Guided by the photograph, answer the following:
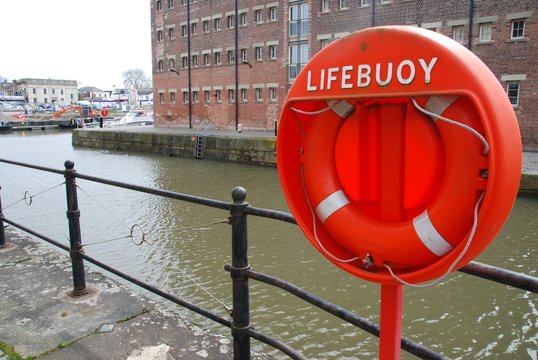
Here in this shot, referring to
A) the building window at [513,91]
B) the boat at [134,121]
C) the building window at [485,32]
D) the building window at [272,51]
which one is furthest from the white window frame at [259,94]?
the boat at [134,121]

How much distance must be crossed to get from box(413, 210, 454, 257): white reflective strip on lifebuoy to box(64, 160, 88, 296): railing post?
246cm

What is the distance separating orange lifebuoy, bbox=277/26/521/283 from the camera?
3.29 feet

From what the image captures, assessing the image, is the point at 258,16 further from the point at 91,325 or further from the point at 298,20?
the point at 91,325

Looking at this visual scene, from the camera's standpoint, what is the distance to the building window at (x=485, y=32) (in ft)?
54.7

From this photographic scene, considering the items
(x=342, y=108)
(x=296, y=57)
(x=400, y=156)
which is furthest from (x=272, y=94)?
(x=400, y=156)

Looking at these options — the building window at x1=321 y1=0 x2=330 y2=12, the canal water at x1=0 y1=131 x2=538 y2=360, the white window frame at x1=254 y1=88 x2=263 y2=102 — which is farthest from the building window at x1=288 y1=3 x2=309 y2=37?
the canal water at x1=0 y1=131 x2=538 y2=360

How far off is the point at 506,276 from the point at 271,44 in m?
23.4

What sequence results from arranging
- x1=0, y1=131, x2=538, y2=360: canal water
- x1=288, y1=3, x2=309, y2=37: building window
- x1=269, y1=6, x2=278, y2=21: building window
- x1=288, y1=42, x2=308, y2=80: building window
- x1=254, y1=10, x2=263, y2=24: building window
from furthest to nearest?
x1=254, y1=10, x2=263, y2=24: building window
x1=269, y1=6, x2=278, y2=21: building window
x1=288, y1=42, x2=308, y2=80: building window
x1=288, y1=3, x2=309, y2=37: building window
x1=0, y1=131, x2=538, y2=360: canal water

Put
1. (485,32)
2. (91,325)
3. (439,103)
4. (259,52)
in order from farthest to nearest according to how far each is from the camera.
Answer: (259,52) → (485,32) → (91,325) → (439,103)

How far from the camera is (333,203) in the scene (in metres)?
1.29

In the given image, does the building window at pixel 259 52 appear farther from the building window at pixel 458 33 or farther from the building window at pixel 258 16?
the building window at pixel 458 33

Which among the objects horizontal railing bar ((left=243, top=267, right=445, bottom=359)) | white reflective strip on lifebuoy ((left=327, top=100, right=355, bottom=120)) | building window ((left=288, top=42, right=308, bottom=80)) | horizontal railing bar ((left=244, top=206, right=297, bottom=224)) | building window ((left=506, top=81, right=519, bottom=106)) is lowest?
horizontal railing bar ((left=243, top=267, right=445, bottom=359))

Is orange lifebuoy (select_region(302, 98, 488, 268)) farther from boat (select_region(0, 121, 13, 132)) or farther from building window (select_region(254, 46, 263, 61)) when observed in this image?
boat (select_region(0, 121, 13, 132))

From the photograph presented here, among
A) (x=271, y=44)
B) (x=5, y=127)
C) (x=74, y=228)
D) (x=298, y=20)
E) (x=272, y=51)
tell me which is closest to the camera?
(x=74, y=228)
